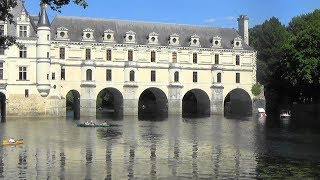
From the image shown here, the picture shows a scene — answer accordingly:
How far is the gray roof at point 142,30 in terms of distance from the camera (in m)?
68.6

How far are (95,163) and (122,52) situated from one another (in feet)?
155

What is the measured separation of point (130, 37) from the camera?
6994 cm

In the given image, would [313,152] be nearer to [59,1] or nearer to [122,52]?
[59,1]

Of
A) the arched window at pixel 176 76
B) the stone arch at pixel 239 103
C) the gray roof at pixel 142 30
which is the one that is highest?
the gray roof at pixel 142 30

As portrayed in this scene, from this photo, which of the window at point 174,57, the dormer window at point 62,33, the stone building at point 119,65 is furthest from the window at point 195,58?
the dormer window at point 62,33

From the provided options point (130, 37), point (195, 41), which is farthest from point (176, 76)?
point (130, 37)

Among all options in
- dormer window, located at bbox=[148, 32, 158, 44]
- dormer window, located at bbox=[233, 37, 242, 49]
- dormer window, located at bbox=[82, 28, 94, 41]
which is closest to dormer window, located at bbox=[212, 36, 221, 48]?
dormer window, located at bbox=[233, 37, 242, 49]

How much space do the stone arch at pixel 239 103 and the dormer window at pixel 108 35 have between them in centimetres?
2064

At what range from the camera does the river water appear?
20344mm

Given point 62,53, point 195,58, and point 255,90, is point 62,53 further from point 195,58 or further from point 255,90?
point 255,90

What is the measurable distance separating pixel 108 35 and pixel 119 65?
4.22 metres

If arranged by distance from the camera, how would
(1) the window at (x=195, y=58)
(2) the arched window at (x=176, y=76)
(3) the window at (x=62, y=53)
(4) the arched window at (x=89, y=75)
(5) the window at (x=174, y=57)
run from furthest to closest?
(1) the window at (x=195, y=58)
(5) the window at (x=174, y=57)
(2) the arched window at (x=176, y=76)
(4) the arched window at (x=89, y=75)
(3) the window at (x=62, y=53)

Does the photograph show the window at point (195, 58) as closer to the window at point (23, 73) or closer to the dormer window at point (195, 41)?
the dormer window at point (195, 41)

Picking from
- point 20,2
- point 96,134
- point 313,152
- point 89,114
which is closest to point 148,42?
point 89,114
